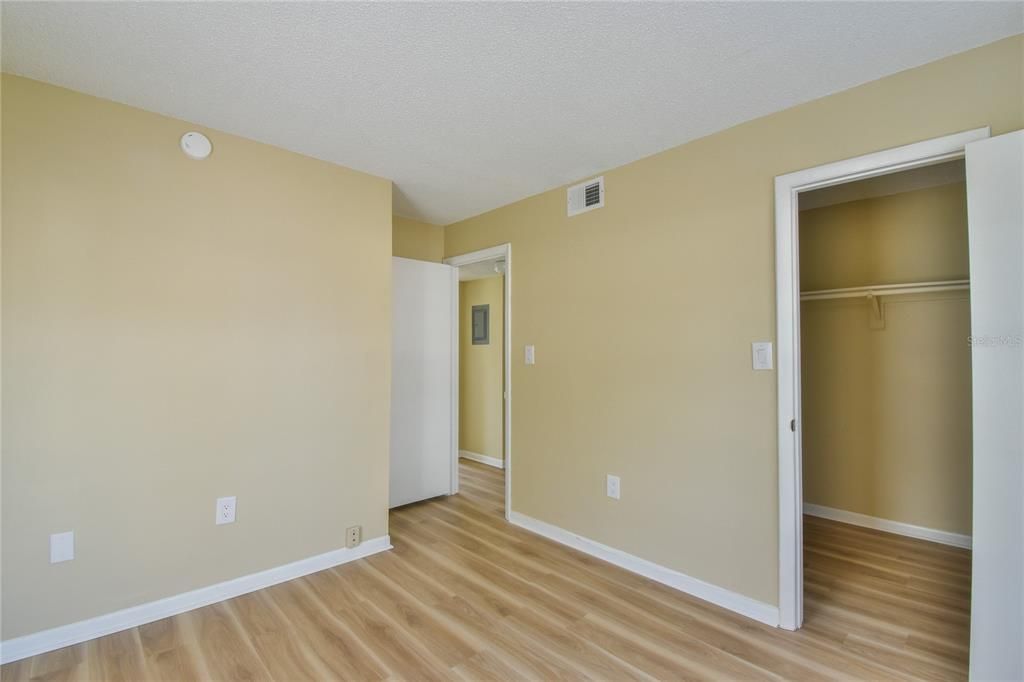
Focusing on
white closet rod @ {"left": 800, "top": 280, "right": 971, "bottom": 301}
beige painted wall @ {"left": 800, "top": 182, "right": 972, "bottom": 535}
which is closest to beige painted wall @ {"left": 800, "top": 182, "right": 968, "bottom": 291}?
beige painted wall @ {"left": 800, "top": 182, "right": 972, "bottom": 535}

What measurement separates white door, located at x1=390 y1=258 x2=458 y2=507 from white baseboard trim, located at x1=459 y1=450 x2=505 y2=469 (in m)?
1.13

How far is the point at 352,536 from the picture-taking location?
2865 millimetres

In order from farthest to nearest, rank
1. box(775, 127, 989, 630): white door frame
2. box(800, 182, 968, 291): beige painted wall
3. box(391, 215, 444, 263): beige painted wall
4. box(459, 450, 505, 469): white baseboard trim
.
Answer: box(459, 450, 505, 469): white baseboard trim
box(391, 215, 444, 263): beige painted wall
box(800, 182, 968, 291): beige painted wall
box(775, 127, 989, 630): white door frame

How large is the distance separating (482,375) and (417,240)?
2.01 meters

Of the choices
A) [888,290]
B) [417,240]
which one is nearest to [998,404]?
[888,290]

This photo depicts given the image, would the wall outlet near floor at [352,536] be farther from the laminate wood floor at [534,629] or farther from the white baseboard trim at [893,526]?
the white baseboard trim at [893,526]

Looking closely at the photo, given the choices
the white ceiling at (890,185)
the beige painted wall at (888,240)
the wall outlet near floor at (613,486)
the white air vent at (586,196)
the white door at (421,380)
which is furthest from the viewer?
the white door at (421,380)

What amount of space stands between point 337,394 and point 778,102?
2.78 metres

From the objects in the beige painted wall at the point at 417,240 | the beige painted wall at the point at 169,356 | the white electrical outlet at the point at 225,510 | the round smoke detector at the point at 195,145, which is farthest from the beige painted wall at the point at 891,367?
the round smoke detector at the point at 195,145

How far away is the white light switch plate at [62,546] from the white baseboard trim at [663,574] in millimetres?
2473

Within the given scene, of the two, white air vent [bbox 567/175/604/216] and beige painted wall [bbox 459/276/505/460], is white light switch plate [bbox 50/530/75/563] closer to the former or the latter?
white air vent [bbox 567/175/604/216]

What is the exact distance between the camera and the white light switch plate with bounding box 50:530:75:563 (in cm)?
200

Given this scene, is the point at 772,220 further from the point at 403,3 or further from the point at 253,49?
the point at 253,49

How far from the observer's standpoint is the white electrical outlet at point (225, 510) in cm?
241
